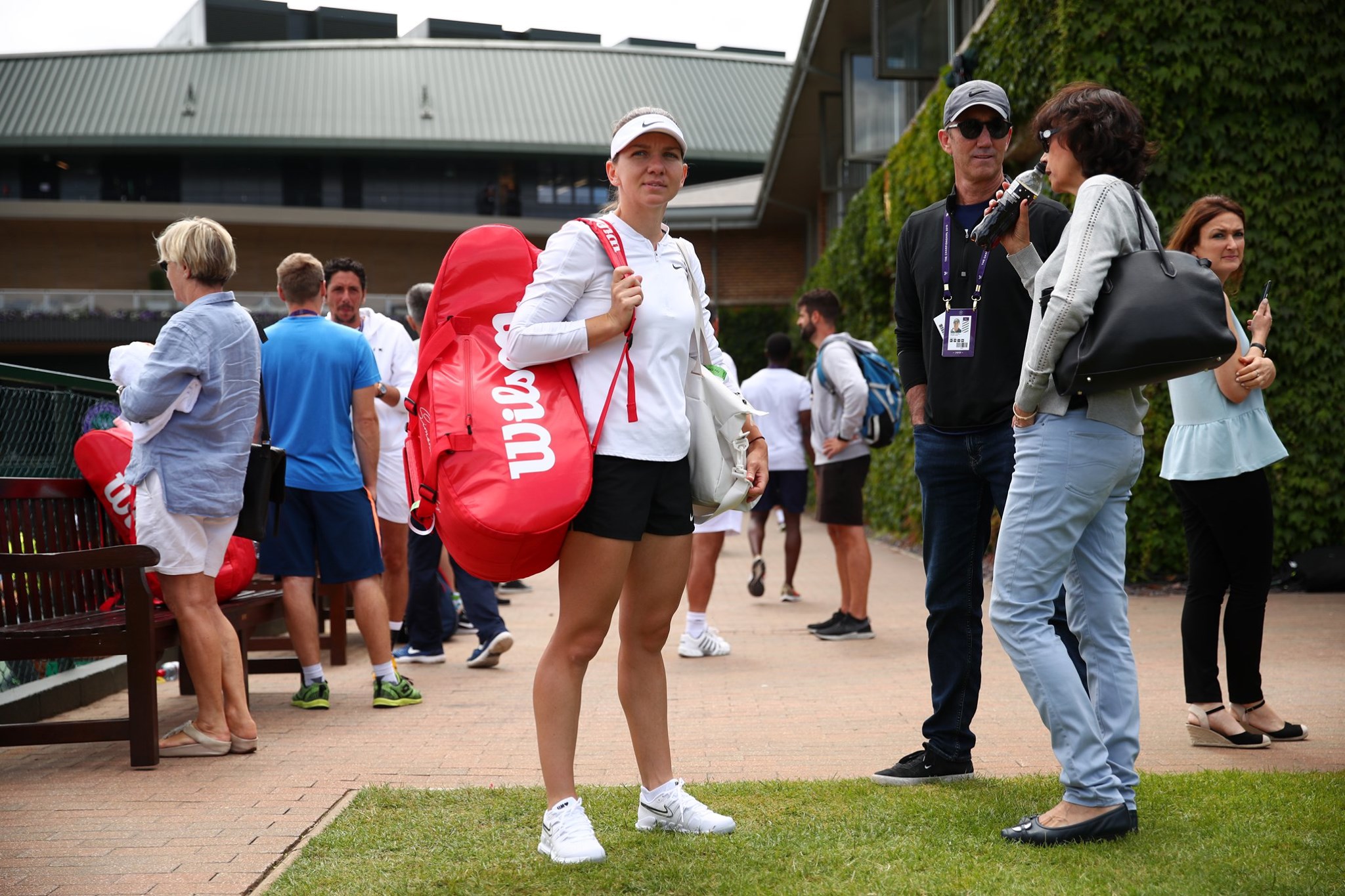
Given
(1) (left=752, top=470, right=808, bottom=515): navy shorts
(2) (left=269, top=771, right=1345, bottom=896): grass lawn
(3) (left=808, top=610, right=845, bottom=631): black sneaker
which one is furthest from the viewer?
(1) (left=752, top=470, right=808, bottom=515): navy shorts

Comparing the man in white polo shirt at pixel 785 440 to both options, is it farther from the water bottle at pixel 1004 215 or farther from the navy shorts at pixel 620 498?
the navy shorts at pixel 620 498

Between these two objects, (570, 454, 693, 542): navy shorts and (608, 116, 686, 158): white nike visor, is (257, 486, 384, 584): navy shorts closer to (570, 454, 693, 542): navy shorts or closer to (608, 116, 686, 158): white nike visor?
(570, 454, 693, 542): navy shorts

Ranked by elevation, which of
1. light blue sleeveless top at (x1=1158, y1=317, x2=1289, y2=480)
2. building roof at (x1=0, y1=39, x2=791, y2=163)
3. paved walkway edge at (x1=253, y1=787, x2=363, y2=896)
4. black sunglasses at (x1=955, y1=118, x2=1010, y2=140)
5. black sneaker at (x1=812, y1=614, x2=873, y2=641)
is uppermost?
building roof at (x1=0, y1=39, x2=791, y2=163)

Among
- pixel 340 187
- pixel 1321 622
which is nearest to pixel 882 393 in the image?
pixel 1321 622

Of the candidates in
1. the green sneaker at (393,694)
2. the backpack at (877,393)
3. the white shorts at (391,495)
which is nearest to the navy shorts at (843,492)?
the backpack at (877,393)

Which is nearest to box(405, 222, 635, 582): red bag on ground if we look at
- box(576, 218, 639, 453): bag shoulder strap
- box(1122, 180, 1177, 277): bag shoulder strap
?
box(576, 218, 639, 453): bag shoulder strap

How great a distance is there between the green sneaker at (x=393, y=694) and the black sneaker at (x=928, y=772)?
2.81 meters

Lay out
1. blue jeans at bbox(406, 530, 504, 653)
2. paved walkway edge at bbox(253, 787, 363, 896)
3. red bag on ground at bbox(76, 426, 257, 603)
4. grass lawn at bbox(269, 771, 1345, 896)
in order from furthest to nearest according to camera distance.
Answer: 1. blue jeans at bbox(406, 530, 504, 653)
2. red bag on ground at bbox(76, 426, 257, 603)
3. paved walkway edge at bbox(253, 787, 363, 896)
4. grass lawn at bbox(269, 771, 1345, 896)

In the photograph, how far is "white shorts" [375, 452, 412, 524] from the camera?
743 cm

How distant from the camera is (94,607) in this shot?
6098 millimetres

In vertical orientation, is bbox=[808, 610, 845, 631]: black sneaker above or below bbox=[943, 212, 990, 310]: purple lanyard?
below

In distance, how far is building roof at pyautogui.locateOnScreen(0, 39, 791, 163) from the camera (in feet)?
146

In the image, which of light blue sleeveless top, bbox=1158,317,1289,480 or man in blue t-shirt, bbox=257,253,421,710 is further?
man in blue t-shirt, bbox=257,253,421,710

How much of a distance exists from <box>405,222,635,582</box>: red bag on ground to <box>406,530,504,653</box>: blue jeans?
3.55m
